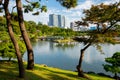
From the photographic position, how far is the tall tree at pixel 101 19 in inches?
725

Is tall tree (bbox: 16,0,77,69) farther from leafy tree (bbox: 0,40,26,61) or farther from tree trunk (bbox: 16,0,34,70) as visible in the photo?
leafy tree (bbox: 0,40,26,61)

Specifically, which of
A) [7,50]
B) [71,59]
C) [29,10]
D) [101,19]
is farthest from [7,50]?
[71,59]

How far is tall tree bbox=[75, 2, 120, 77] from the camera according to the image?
1841 cm

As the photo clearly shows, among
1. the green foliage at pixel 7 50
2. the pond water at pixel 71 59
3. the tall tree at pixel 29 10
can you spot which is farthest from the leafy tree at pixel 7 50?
the pond water at pixel 71 59

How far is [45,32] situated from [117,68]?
14266cm

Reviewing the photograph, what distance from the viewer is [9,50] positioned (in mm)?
22781

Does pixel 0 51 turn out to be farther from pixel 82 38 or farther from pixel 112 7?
pixel 112 7

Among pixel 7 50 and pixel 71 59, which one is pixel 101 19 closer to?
pixel 7 50

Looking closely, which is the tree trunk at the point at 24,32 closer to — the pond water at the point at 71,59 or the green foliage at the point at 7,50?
the green foliage at the point at 7,50

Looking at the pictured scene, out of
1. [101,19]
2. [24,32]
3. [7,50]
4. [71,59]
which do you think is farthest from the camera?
[71,59]

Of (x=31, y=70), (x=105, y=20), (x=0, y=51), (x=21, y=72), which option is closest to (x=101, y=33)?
(x=105, y=20)

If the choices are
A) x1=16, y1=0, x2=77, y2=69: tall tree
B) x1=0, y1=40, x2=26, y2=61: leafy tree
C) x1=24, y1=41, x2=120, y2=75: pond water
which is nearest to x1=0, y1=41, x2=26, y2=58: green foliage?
x1=0, y1=40, x2=26, y2=61: leafy tree

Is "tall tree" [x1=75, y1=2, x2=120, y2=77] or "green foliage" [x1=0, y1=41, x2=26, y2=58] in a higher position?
"tall tree" [x1=75, y1=2, x2=120, y2=77]

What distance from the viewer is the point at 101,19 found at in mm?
18812
